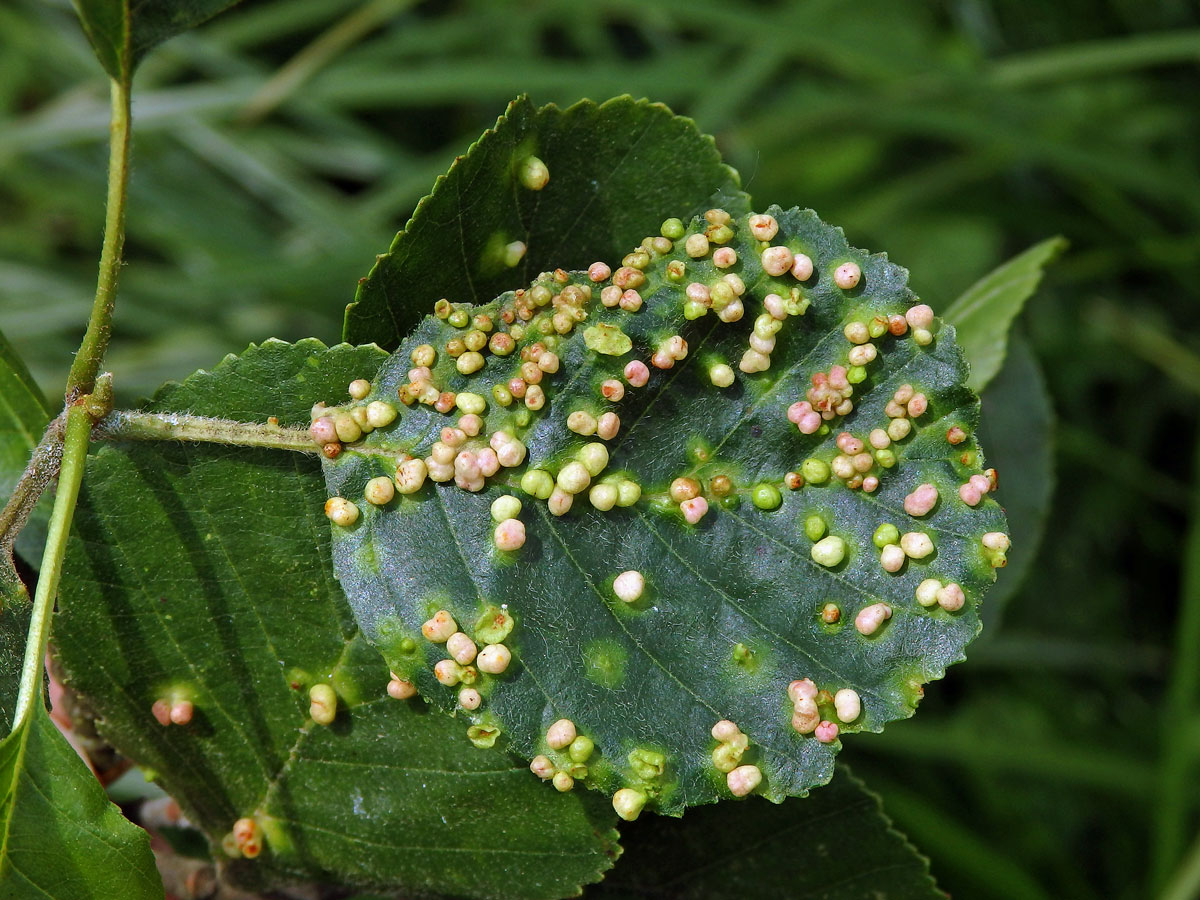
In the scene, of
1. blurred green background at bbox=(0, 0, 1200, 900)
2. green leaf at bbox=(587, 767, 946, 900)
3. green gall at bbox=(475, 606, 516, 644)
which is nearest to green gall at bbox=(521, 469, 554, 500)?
green gall at bbox=(475, 606, 516, 644)

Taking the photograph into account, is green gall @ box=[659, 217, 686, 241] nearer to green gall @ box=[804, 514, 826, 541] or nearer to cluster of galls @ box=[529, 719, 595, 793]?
green gall @ box=[804, 514, 826, 541]

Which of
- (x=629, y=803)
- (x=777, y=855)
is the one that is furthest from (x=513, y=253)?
(x=777, y=855)

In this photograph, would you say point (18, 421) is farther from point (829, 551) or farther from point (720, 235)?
point (829, 551)

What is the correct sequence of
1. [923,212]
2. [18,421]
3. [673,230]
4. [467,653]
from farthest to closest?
[923,212] → [18,421] → [673,230] → [467,653]

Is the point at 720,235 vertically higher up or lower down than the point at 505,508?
higher up

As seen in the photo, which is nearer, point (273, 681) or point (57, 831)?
point (57, 831)

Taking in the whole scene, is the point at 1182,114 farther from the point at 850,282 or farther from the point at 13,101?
the point at 13,101
